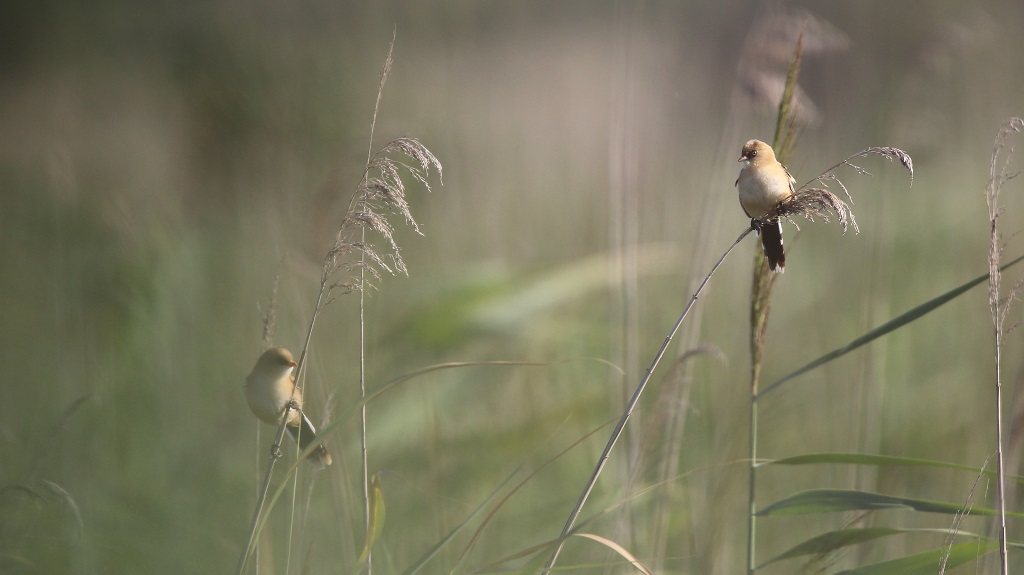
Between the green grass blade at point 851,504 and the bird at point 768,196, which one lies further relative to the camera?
the bird at point 768,196

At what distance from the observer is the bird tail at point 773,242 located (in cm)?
105

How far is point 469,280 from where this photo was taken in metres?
1.48

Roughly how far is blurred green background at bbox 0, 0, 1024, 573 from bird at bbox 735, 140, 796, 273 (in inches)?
11.5

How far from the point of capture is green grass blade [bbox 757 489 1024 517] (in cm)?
86

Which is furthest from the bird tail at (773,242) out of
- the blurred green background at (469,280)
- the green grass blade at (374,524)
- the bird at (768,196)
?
the green grass blade at (374,524)

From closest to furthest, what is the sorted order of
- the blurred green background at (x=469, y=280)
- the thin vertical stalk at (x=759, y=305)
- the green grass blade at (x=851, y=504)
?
the green grass blade at (x=851, y=504), the thin vertical stalk at (x=759, y=305), the blurred green background at (x=469, y=280)

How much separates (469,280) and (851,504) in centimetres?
79

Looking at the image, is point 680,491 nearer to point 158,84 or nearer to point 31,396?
point 31,396

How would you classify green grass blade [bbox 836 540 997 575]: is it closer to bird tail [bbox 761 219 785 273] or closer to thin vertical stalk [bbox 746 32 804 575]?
thin vertical stalk [bbox 746 32 804 575]

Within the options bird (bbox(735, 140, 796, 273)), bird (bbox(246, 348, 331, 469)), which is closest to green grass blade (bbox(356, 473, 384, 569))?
bird (bbox(246, 348, 331, 469))

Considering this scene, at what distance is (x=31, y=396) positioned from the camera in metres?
1.96

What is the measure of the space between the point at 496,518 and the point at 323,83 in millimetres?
1713

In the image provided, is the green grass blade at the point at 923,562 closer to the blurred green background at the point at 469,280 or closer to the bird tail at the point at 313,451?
the blurred green background at the point at 469,280

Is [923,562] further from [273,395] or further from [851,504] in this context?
[273,395]
